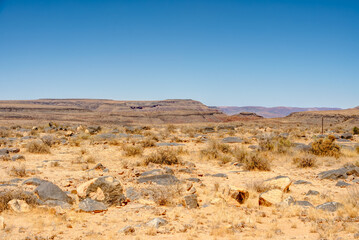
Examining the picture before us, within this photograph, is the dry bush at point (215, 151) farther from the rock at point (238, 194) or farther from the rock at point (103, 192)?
the rock at point (103, 192)

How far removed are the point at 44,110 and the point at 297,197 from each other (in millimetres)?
89515

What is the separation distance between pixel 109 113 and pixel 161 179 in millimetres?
69453

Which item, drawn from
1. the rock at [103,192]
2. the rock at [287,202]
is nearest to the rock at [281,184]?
the rock at [287,202]

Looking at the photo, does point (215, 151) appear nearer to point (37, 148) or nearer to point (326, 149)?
point (326, 149)

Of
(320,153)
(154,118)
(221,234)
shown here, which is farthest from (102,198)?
(154,118)

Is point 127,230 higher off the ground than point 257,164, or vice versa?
point 257,164

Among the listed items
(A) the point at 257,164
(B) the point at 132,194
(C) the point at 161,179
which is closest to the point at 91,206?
(B) the point at 132,194

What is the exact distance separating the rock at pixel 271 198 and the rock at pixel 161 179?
2718 mm

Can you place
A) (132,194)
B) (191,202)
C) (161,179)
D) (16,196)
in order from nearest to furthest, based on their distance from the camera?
(16,196) < (191,202) < (132,194) < (161,179)

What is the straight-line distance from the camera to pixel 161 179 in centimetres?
912

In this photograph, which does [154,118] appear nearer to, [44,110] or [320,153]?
[44,110]

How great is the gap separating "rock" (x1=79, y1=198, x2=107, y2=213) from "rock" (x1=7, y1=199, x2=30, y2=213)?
1158 mm

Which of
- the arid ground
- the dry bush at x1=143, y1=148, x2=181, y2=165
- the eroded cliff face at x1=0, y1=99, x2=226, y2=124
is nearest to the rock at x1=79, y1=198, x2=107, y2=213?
the arid ground

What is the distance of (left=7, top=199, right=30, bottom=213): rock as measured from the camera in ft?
20.5
